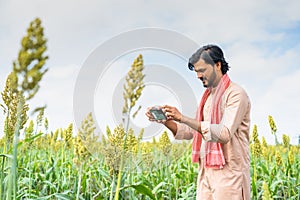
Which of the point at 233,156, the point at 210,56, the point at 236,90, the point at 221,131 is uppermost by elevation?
the point at 210,56

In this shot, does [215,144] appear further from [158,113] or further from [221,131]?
[158,113]

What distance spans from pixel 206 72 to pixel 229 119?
1.19 feet

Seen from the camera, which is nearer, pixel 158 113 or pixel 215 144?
pixel 158 113

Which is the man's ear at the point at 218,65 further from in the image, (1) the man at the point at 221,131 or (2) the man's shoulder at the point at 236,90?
(2) the man's shoulder at the point at 236,90

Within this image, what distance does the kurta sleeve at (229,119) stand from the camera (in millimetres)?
2277

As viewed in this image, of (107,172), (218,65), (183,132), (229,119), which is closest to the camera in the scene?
(229,119)

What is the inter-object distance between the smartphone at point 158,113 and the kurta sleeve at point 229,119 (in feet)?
0.89

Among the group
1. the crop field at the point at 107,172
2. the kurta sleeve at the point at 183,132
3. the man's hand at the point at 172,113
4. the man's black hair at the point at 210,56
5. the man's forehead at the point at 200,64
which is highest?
the man's black hair at the point at 210,56

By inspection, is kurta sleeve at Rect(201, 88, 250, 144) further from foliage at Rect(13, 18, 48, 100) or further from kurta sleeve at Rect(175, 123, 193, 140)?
foliage at Rect(13, 18, 48, 100)

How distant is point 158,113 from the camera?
227cm

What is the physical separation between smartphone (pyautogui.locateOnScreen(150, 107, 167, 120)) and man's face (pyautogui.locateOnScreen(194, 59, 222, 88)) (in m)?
0.39

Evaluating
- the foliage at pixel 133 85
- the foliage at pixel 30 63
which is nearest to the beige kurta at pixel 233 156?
the foliage at pixel 133 85

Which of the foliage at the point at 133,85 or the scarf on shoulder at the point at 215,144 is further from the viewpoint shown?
the scarf on shoulder at the point at 215,144

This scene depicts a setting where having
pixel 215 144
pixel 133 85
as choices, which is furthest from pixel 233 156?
pixel 133 85
